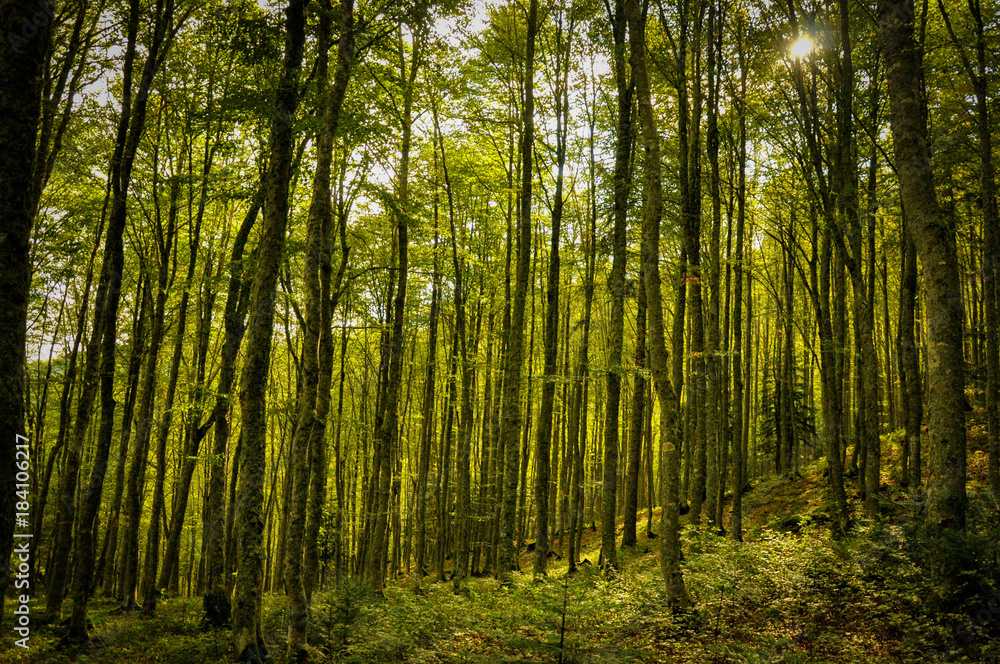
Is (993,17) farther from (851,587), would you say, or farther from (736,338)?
(851,587)

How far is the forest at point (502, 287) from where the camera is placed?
21.8ft

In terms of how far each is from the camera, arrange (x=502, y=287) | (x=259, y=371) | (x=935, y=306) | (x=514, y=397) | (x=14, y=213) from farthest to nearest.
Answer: (x=502, y=287), (x=514, y=397), (x=259, y=371), (x=935, y=306), (x=14, y=213)

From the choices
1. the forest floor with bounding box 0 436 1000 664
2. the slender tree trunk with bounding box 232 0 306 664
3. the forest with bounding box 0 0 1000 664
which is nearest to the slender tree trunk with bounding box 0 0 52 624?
the forest with bounding box 0 0 1000 664

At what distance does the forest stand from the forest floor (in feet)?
0.19

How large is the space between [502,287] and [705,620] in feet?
46.3

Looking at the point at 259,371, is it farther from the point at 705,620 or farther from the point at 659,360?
the point at 705,620

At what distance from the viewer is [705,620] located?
301 inches

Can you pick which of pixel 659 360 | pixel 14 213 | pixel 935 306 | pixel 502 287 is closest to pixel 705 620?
pixel 659 360

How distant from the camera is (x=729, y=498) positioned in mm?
20531

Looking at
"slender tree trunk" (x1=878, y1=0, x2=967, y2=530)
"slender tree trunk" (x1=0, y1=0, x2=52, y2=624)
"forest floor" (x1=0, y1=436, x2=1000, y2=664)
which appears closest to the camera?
"slender tree trunk" (x1=0, y1=0, x2=52, y2=624)

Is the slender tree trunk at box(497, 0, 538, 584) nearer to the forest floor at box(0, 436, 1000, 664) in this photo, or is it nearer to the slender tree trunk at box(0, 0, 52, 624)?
the forest floor at box(0, 436, 1000, 664)

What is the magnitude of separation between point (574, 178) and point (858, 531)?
1329 centimetres

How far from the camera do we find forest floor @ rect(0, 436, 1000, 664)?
20.1 feet

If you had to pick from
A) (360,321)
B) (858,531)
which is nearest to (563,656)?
(858,531)
